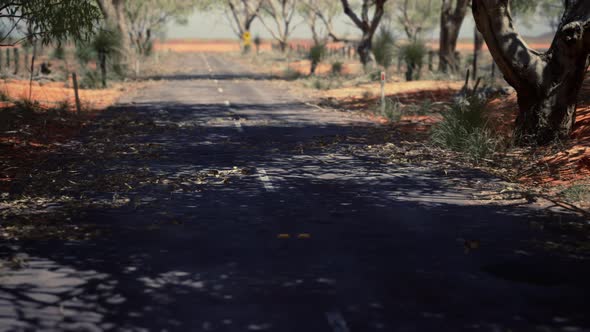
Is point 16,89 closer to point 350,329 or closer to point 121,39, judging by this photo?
point 121,39

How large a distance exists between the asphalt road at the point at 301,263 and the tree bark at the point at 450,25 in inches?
768

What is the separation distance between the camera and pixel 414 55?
30.4 m

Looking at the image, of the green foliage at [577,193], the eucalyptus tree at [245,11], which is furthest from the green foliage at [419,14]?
the green foliage at [577,193]

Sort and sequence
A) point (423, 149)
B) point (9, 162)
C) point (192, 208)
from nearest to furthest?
1. point (192, 208)
2. point (9, 162)
3. point (423, 149)

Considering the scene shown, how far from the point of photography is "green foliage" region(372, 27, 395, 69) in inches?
1442

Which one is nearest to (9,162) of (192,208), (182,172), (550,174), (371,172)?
(182,172)

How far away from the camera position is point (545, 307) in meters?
5.47

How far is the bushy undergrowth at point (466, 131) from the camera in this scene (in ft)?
42.2

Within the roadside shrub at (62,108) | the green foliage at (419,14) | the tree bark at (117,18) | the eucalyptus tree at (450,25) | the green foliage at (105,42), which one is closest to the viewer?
the roadside shrub at (62,108)

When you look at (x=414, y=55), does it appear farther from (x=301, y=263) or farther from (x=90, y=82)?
(x=301, y=263)

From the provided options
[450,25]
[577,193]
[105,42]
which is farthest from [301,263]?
[105,42]

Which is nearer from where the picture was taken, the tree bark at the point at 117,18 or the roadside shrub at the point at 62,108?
the roadside shrub at the point at 62,108

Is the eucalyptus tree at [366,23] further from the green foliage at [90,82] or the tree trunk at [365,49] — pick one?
the green foliage at [90,82]

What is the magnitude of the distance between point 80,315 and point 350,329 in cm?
201
